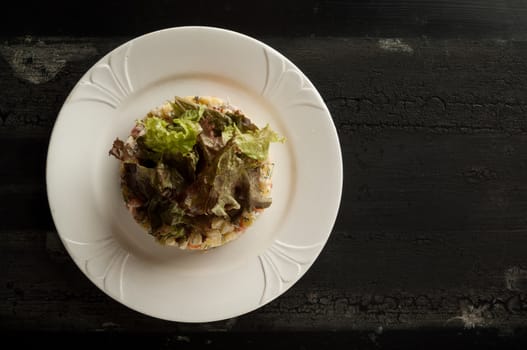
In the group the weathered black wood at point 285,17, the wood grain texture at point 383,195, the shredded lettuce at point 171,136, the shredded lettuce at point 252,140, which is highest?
the weathered black wood at point 285,17

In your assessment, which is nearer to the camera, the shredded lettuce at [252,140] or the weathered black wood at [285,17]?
the shredded lettuce at [252,140]

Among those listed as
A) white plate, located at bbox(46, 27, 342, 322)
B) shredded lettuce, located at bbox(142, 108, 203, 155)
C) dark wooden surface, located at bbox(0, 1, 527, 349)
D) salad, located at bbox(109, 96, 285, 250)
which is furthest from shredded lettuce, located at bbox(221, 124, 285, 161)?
dark wooden surface, located at bbox(0, 1, 527, 349)

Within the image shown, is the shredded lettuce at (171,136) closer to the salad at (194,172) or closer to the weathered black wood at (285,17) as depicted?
the salad at (194,172)

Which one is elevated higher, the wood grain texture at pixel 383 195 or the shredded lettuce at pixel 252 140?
the shredded lettuce at pixel 252 140

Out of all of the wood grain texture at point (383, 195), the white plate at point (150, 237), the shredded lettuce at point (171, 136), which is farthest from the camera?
the wood grain texture at point (383, 195)

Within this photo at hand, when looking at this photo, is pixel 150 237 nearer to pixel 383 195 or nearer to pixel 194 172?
pixel 194 172

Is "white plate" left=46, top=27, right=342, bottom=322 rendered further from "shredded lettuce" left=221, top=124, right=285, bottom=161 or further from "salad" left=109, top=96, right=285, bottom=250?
"shredded lettuce" left=221, top=124, right=285, bottom=161

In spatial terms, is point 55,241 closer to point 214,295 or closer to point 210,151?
point 214,295

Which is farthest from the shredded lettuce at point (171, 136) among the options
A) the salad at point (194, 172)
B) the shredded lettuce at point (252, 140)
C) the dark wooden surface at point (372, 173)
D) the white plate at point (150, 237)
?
the dark wooden surface at point (372, 173)
